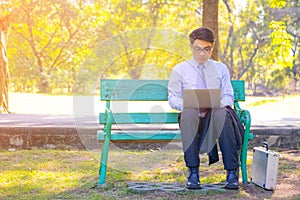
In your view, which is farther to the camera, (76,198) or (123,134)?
(123,134)

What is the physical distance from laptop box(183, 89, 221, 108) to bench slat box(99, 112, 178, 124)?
0.46 metres

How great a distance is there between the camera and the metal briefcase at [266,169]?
3.92 metres

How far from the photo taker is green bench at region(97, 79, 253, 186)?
4086 mm

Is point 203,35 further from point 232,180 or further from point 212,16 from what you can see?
point 212,16

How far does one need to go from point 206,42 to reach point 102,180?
1500mm

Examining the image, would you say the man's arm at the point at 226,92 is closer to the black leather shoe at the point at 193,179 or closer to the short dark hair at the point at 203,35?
the short dark hair at the point at 203,35

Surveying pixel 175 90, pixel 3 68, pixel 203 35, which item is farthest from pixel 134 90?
pixel 3 68

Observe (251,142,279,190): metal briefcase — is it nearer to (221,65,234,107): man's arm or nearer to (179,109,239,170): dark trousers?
(179,109,239,170): dark trousers

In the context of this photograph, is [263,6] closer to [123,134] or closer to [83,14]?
[83,14]

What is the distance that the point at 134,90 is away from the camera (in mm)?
4434

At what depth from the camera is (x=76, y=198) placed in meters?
3.73

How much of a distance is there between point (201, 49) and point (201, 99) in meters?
0.46

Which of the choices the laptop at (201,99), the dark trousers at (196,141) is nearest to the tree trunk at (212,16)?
the laptop at (201,99)

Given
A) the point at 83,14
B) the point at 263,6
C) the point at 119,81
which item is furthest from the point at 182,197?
the point at 263,6
